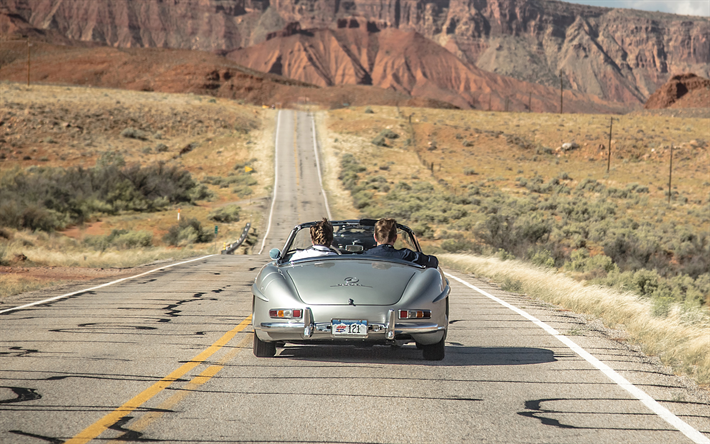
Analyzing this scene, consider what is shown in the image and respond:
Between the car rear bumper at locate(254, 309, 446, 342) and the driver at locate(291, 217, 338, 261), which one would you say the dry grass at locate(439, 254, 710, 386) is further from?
the driver at locate(291, 217, 338, 261)

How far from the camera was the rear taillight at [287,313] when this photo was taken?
6.65 metres

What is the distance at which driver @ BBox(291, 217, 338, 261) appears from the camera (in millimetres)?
7707

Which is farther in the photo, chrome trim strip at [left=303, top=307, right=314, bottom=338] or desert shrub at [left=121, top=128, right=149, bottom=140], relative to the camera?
desert shrub at [left=121, top=128, right=149, bottom=140]

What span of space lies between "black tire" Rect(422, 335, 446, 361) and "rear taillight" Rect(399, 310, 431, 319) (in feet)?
1.68

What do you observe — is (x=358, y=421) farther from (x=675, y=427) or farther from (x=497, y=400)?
(x=675, y=427)

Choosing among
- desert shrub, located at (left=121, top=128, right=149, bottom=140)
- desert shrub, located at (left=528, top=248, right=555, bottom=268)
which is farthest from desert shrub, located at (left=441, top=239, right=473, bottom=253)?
desert shrub, located at (left=121, top=128, right=149, bottom=140)

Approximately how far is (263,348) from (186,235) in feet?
104

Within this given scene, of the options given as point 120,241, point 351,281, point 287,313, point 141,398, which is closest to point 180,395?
point 141,398

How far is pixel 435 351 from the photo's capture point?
7.23 metres

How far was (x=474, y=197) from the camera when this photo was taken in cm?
5125

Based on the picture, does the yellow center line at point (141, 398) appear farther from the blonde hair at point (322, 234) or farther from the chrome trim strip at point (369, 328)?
the blonde hair at point (322, 234)

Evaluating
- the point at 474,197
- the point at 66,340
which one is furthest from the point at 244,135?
the point at 66,340

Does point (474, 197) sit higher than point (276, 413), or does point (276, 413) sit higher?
point (276, 413)

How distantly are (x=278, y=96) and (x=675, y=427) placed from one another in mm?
142651
